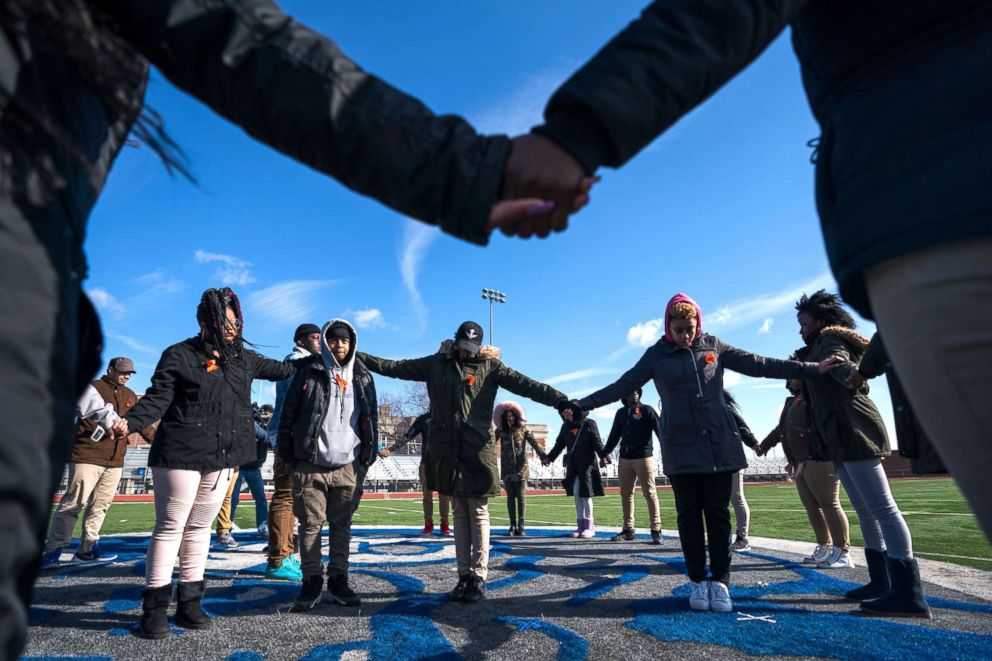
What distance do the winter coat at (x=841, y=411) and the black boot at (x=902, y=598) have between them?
78 centimetres

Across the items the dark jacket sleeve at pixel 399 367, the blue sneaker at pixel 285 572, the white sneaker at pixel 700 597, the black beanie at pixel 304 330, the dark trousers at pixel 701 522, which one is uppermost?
the black beanie at pixel 304 330

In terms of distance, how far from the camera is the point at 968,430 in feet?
3.28

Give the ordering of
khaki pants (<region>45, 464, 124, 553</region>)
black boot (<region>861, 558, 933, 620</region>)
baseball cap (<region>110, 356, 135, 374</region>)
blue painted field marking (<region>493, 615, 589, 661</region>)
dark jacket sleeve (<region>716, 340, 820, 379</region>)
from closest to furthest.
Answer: blue painted field marking (<region>493, 615, 589, 661</region>) → black boot (<region>861, 558, 933, 620</region>) → dark jacket sleeve (<region>716, 340, 820, 379</region>) → khaki pants (<region>45, 464, 124, 553</region>) → baseball cap (<region>110, 356, 135, 374</region>)

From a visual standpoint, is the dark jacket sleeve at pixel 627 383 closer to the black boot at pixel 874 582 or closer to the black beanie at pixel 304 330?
the black boot at pixel 874 582

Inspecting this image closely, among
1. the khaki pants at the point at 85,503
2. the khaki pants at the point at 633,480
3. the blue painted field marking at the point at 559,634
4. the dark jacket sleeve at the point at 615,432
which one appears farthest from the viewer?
the dark jacket sleeve at the point at 615,432

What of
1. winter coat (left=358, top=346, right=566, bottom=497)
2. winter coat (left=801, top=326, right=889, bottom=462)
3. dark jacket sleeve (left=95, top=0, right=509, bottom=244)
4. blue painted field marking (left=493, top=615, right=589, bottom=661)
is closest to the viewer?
dark jacket sleeve (left=95, top=0, right=509, bottom=244)

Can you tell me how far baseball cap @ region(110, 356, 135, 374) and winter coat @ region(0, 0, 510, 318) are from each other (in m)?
7.01

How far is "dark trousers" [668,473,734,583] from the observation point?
406 centimetres

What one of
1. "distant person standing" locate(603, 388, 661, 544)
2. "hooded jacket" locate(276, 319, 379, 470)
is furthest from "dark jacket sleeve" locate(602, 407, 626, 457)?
"hooded jacket" locate(276, 319, 379, 470)

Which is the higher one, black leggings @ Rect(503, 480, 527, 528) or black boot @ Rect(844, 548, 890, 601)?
black leggings @ Rect(503, 480, 527, 528)

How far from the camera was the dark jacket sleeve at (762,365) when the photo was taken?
4332 millimetres

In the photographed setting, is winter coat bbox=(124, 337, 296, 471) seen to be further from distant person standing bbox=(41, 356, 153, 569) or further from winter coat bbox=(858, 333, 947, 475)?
winter coat bbox=(858, 333, 947, 475)

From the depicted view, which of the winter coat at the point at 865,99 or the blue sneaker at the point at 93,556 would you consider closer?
the winter coat at the point at 865,99

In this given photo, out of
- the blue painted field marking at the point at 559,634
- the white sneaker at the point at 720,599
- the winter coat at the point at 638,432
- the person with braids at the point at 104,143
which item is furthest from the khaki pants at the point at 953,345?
the winter coat at the point at 638,432
